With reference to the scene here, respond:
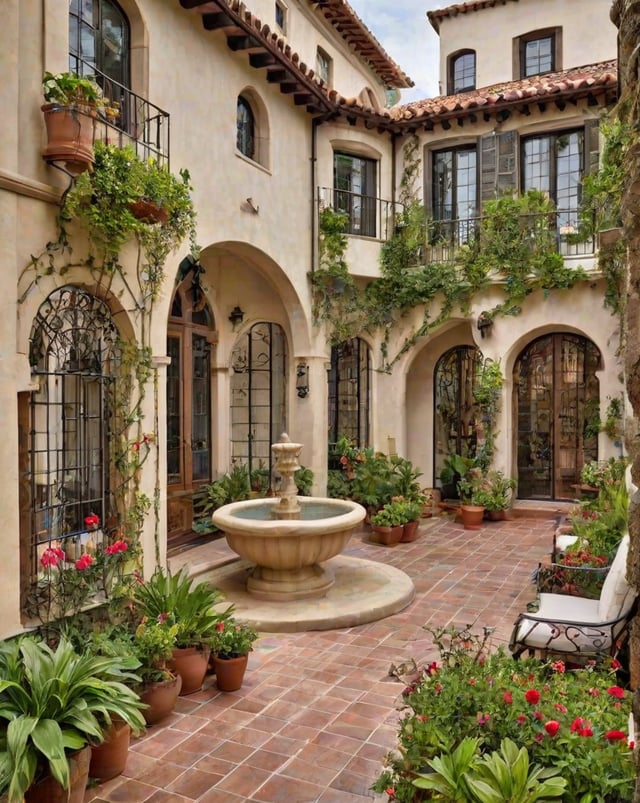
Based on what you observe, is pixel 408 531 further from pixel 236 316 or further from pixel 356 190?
pixel 356 190

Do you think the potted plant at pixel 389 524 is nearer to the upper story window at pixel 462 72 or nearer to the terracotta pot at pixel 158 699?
the terracotta pot at pixel 158 699

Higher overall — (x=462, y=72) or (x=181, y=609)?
(x=462, y=72)

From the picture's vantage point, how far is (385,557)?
31.4 ft

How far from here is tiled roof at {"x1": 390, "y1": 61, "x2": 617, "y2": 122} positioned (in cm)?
1116

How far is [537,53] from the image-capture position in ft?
49.9

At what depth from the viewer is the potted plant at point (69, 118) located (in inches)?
216

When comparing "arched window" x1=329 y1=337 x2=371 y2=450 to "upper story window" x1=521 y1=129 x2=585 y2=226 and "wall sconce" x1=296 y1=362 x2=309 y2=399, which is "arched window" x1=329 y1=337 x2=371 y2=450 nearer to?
"wall sconce" x1=296 y1=362 x2=309 y2=399

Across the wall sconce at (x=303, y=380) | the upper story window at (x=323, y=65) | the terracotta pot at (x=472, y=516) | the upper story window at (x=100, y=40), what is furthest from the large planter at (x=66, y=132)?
the upper story window at (x=323, y=65)

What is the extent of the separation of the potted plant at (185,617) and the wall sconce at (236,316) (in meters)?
6.31

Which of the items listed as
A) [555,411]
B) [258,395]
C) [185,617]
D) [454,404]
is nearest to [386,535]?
[258,395]

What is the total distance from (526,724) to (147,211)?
17.2 feet

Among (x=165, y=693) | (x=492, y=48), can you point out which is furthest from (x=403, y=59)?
(x=165, y=693)

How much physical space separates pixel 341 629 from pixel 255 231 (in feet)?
19.3

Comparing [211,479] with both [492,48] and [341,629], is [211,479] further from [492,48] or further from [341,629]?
[492,48]
